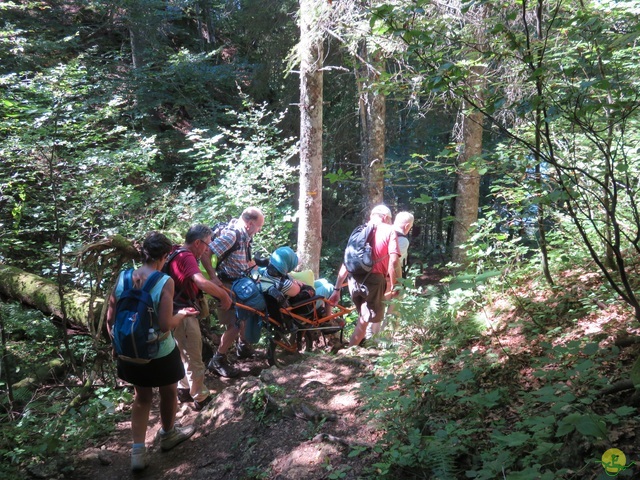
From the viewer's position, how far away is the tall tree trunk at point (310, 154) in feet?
24.8

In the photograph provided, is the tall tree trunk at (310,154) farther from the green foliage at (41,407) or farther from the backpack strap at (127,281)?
the backpack strap at (127,281)

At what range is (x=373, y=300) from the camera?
5.81 metres

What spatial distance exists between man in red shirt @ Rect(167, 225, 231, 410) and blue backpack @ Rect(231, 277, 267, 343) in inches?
18.6

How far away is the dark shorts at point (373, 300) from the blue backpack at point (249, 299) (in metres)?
1.23

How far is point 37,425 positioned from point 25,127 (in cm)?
376

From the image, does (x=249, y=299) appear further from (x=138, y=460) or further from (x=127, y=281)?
(x=138, y=460)

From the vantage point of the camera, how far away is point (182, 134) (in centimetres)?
1366

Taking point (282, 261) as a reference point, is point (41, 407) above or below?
below

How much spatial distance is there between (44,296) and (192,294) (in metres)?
2.99

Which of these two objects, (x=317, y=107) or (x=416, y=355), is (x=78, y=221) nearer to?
(x=317, y=107)

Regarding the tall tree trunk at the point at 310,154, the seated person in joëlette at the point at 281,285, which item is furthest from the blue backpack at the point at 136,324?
the tall tree trunk at the point at 310,154

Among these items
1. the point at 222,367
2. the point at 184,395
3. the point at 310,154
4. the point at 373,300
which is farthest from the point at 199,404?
the point at 310,154

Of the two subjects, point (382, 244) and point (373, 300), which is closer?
point (382, 244)

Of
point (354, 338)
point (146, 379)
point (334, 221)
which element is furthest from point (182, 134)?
point (146, 379)
